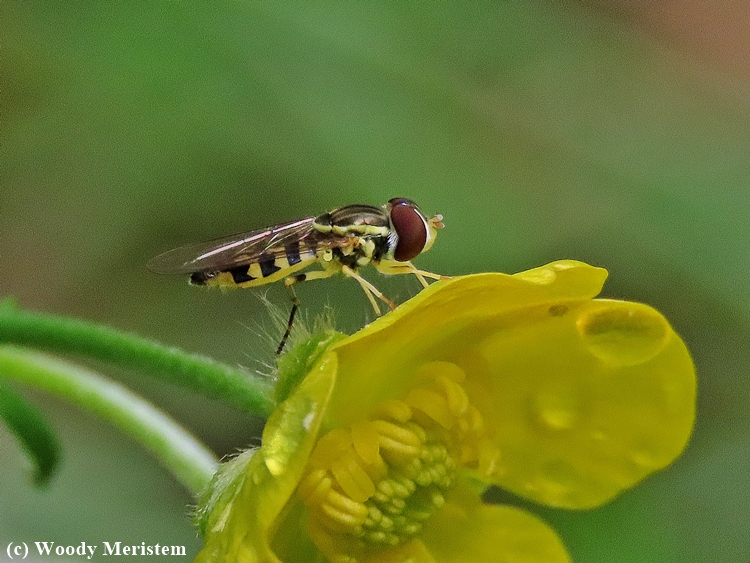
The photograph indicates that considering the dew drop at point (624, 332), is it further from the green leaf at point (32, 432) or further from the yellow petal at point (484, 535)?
the green leaf at point (32, 432)

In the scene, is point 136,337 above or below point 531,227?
above

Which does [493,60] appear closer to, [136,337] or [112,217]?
[112,217]

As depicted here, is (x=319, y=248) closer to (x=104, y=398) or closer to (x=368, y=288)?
(x=368, y=288)

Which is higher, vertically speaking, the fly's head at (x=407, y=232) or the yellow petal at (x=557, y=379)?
the fly's head at (x=407, y=232)

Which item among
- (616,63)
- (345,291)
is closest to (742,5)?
(616,63)
